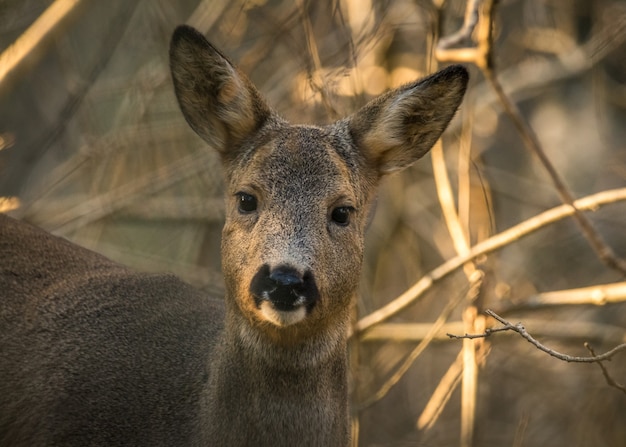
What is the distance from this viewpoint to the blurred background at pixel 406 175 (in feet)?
26.7

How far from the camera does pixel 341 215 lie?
5.20 m

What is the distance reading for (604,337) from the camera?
28.1 feet

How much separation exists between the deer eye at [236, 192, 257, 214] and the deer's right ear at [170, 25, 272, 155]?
0.53 m

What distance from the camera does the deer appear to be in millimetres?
4980

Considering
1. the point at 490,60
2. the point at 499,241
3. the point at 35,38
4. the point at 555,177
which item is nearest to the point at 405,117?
the point at 490,60

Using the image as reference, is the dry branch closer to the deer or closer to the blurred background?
the blurred background

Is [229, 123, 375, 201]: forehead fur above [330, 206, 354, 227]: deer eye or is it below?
above

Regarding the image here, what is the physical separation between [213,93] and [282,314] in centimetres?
Answer: 153

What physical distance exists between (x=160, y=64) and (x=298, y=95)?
1835mm

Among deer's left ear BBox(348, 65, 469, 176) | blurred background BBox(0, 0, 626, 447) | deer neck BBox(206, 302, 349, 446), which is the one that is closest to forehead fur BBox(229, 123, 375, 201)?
deer's left ear BBox(348, 65, 469, 176)

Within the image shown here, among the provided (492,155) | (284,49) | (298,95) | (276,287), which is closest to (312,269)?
(276,287)

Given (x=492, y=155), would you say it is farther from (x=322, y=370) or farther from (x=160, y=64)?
(x=322, y=370)

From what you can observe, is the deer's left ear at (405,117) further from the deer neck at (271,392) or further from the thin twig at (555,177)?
the deer neck at (271,392)

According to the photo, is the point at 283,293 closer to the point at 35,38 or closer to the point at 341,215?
the point at 341,215
